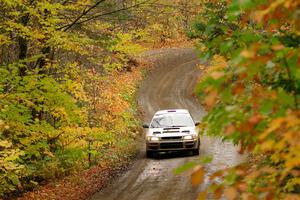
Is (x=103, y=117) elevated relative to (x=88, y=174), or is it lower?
elevated

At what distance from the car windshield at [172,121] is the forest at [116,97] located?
5.90ft

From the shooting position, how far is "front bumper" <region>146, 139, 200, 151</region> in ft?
57.1

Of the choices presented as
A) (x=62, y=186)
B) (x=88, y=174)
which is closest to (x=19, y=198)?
(x=62, y=186)

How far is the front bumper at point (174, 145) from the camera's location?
57.1ft

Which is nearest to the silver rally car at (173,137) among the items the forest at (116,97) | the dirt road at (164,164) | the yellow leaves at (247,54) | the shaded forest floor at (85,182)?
the dirt road at (164,164)

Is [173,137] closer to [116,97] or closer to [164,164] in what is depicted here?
[164,164]

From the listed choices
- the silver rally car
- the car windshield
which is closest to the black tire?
the silver rally car

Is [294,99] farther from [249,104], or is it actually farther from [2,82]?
[2,82]

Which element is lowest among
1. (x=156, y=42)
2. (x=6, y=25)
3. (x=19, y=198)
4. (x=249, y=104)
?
(x=19, y=198)

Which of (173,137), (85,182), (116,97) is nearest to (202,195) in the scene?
(85,182)

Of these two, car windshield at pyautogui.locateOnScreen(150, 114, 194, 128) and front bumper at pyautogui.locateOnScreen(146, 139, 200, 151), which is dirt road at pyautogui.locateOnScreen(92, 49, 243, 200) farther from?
car windshield at pyautogui.locateOnScreen(150, 114, 194, 128)

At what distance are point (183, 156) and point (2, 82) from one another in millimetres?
8773

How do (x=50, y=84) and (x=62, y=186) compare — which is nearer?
(x=50, y=84)

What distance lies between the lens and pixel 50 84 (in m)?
11.5
